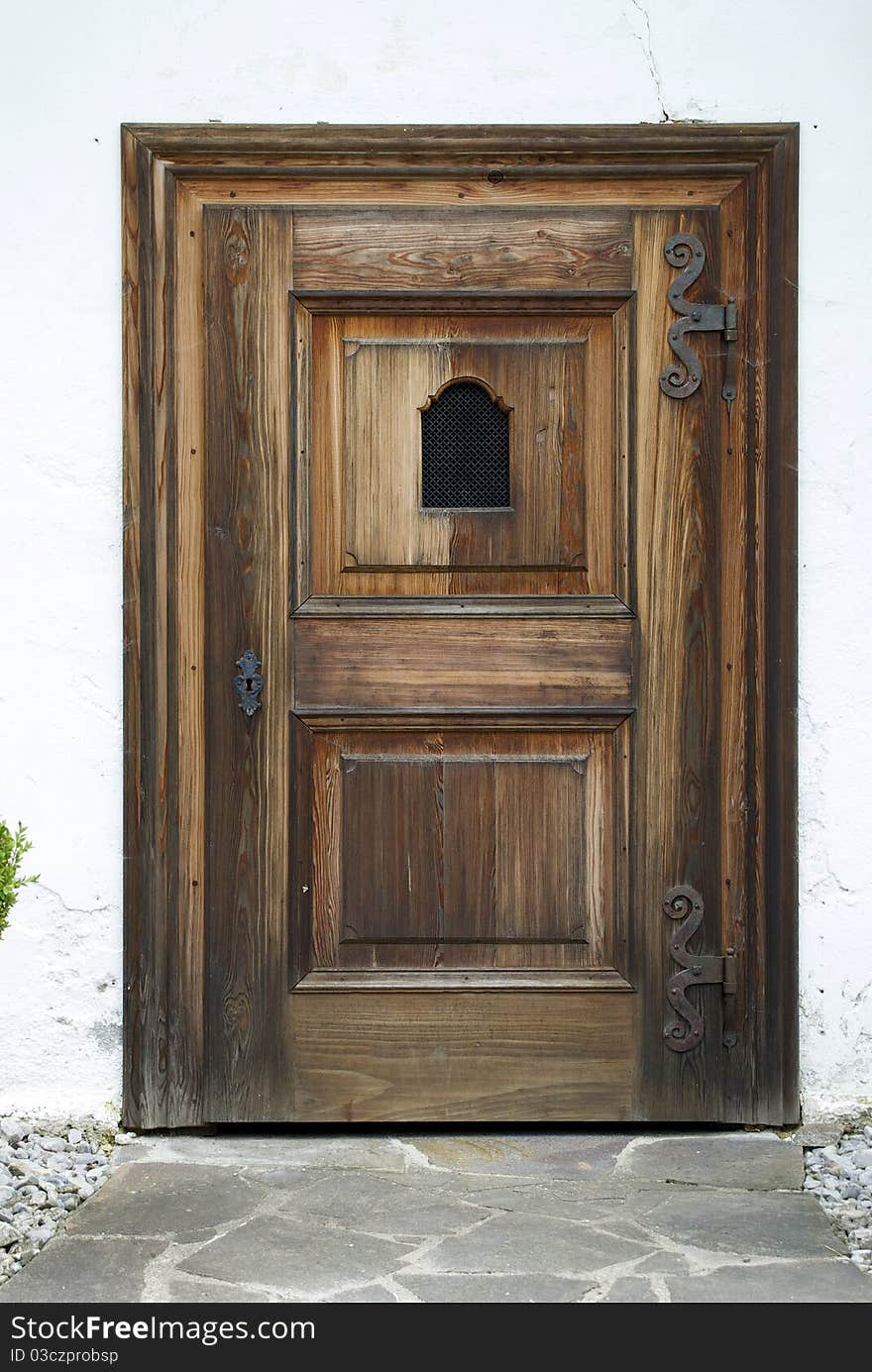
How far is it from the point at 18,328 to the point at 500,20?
1.33 meters

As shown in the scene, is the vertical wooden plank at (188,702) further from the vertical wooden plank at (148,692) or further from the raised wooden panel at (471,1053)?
the raised wooden panel at (471,1053)

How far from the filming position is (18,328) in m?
3.29

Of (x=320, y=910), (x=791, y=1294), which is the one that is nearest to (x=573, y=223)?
(x=320, y=910)

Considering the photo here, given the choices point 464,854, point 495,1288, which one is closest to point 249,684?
point 464,854

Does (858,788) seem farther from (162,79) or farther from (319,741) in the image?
(162,79)

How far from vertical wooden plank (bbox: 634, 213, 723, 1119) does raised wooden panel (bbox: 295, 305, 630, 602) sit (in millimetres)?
79

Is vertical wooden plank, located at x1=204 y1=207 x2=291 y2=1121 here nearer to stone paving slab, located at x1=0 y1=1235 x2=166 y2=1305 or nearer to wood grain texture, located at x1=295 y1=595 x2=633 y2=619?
wood grain texture, located at x1=295 y1=595 x2=633 y2=619

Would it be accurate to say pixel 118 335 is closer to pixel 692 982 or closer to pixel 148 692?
pixel 148 692

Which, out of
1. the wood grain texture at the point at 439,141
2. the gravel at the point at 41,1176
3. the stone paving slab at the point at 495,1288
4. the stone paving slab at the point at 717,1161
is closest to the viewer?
the stone paving slab at the point at 495,1288

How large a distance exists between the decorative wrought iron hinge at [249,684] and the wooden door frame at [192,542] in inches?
4.0

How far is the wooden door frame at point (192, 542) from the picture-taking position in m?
3.29

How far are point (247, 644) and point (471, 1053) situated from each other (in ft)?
3.61

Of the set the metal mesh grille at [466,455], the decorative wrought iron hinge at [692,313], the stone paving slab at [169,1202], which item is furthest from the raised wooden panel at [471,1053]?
the decorative wrought iron hinge at [692,313]

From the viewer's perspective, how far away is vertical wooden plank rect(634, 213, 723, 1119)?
334 cm
